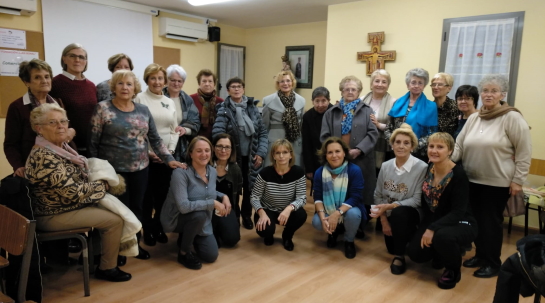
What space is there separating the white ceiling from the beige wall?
0.17 metres

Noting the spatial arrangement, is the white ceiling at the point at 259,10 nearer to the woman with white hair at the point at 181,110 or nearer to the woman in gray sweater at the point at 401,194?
the woman with white hair at the point at 181,110

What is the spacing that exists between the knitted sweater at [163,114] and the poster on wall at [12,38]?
2757mm

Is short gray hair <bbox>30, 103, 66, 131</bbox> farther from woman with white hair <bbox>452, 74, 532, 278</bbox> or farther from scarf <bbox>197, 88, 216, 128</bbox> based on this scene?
woman with white hair <bbox>452, 74, 532, 278</bbox>

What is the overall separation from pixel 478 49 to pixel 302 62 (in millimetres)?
3136

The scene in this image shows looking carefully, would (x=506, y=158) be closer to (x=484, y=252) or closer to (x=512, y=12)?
(x=484, y=252)

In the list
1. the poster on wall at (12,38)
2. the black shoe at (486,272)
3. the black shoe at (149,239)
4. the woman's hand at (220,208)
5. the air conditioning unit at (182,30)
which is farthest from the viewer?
the air conditioning unit at (182,30)

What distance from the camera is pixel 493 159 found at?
2.62 m

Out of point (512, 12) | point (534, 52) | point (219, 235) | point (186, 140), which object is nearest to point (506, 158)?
point (534, 52)

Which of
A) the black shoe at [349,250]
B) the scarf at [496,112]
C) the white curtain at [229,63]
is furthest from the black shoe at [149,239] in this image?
the white curtain at [229,63]

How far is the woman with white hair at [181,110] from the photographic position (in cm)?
321

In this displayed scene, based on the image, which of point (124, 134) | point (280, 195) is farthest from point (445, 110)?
point (124, 134)

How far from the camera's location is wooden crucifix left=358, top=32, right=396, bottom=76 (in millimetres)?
4602

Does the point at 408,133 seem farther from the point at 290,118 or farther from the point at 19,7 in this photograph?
the point at 19,7

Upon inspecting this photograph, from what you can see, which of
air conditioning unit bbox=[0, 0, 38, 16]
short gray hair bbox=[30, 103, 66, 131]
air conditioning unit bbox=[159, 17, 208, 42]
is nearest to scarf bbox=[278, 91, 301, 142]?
short gray hair bbox=[30, 103, 66, 131]
